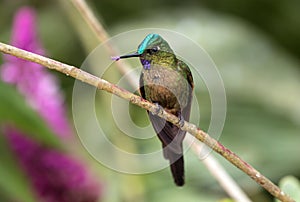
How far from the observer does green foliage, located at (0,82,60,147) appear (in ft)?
4.19

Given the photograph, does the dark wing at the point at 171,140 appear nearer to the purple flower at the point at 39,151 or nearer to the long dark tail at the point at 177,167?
the long dark tail at the point at 177,167

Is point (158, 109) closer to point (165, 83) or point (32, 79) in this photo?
point (165, 83)

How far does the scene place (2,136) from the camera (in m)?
1.45

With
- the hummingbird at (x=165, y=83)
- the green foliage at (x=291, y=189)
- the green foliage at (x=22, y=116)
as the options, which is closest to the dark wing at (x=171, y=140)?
the hummingbird at (x=165, y=83)

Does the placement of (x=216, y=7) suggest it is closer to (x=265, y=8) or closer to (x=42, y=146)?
(x=265, y=8)

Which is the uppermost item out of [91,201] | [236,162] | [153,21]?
[153,21]

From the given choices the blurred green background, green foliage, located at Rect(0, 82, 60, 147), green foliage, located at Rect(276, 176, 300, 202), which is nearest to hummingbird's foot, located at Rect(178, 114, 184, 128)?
green foliage, located at Rect(276, 176, 300, 202)

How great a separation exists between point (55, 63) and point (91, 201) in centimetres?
82

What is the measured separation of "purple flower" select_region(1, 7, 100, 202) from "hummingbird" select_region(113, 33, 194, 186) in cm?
64

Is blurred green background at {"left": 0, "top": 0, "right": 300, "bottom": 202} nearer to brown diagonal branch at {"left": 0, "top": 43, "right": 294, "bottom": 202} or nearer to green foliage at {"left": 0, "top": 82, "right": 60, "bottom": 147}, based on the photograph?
green foliage at {"left": 0, "top": 82, "right": 60, "bottom": 147}

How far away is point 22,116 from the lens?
4.27ft

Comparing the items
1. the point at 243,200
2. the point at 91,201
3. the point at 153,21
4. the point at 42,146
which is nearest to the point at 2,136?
the point at 42,146

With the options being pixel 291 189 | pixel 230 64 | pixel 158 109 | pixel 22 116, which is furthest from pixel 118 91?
pixel 230 64

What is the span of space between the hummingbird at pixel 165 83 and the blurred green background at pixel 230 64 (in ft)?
2.48
